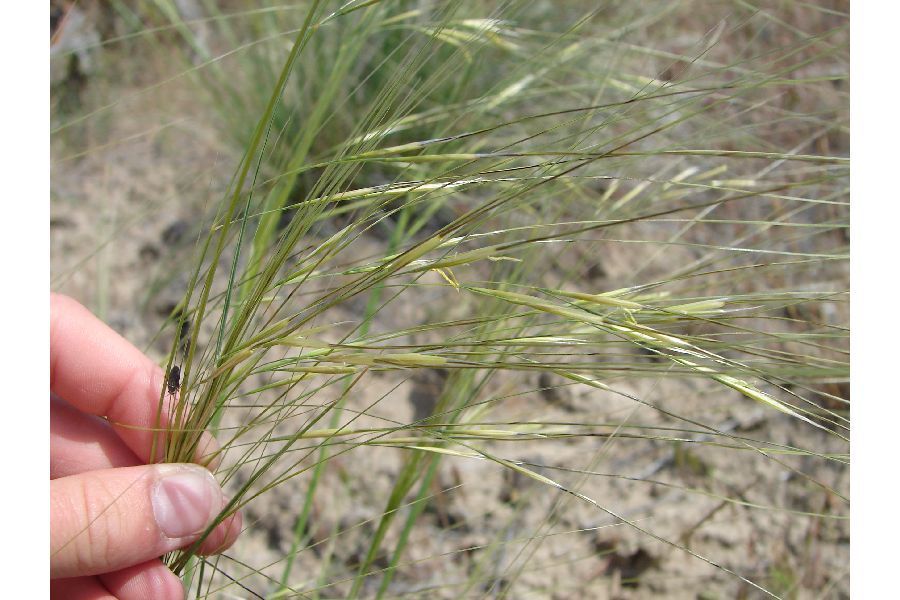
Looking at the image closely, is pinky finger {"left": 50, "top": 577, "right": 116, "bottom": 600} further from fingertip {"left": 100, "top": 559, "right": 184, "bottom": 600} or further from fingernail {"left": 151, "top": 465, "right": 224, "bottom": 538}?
fingernail {"left": 151, "top": 465, "right": 224, "bottom": 538}

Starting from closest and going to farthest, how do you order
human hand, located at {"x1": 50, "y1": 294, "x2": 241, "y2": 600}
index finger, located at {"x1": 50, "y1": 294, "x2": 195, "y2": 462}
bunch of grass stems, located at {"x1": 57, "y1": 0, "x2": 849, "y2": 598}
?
bunch of grass stems, located at {"x1": 57, "y1": 0, "x2": 849, "y2": 598}, human hand, located at {"x1": 50, "y1": 294, "x2": 241, "y2": 600}, index finger, located at {"x1": 50, "y1": 294, "x2": 195, "y2": 462}

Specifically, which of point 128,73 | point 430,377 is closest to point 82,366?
point 430,377

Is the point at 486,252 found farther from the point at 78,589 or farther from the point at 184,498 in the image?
the point at 78,589

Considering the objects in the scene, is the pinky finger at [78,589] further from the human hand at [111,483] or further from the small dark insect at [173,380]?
the small dark insect at [173,380]

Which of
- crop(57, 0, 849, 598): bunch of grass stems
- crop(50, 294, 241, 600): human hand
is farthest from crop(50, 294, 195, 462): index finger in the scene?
crop(57, 0, 849, 598): bunch of grass stems

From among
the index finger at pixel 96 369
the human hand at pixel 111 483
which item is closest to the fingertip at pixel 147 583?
the human hand at pixel 111 483

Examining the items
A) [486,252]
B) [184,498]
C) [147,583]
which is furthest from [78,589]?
[486,252]

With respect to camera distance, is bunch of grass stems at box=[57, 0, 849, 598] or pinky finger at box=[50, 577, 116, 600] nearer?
bunch of grass stems at box=[57, 0, 849, 598]
